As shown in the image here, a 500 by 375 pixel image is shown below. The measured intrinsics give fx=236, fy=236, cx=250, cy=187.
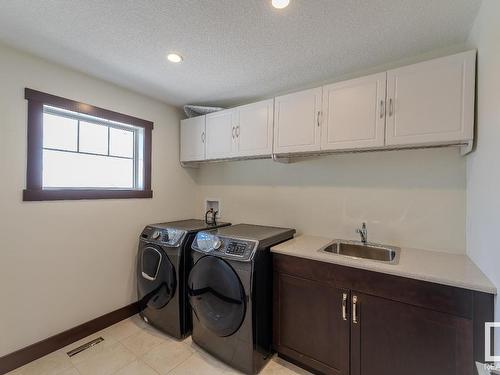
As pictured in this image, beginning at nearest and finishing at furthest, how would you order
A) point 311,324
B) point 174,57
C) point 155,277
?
point 311,324 → point 174,57 → point 155,277

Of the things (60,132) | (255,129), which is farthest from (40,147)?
Result: (255,129)

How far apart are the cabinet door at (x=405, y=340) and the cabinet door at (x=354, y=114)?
1058 millimetres

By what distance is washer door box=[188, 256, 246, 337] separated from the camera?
170 centimetres

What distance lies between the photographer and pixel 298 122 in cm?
200

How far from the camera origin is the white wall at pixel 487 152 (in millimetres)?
1089

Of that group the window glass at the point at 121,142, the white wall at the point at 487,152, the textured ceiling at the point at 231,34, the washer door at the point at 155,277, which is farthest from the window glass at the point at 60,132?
the white wall at the point at 487,152

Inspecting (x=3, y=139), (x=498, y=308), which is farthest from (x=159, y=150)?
(x=498, y=308)

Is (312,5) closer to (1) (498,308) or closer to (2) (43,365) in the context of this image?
(1) (498,308)

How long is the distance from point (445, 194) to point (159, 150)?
8.75 ft

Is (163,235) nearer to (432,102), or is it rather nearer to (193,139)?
(193,139)

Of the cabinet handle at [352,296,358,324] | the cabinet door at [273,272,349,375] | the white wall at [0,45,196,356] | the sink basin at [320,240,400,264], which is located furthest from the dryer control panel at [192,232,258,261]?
the white wall at [0,45,196,356]

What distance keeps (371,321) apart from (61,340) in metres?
2.36

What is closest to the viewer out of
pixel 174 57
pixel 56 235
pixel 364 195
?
pixel 174 57

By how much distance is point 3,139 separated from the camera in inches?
65.2
